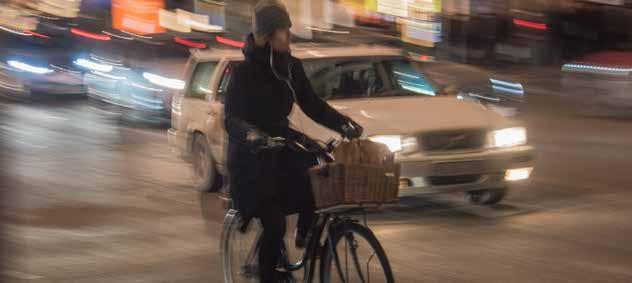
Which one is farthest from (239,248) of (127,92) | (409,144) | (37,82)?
(37,82)

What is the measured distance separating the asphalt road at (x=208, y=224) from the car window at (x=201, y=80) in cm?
99

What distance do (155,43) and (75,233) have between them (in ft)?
35.4

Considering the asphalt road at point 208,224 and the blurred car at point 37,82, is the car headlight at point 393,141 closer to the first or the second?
the asphalt road at point 208,224

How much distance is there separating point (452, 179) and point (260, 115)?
4243mm

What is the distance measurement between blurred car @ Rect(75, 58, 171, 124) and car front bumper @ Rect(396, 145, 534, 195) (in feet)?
27.4

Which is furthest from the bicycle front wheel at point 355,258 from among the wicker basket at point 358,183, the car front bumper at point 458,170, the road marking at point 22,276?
the car front bumper at point 458,170

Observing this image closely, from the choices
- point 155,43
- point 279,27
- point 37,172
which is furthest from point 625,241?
point 155,43

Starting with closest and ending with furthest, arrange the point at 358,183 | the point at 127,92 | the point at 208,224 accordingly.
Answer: the point at 358,183, the point at 208,224, the point at 127,92

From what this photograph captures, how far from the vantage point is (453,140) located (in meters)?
9.91

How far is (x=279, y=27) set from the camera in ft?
18.8

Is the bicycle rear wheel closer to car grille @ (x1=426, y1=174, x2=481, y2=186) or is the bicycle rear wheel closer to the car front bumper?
the car front bumper

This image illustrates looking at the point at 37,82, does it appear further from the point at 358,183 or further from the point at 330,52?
the point at 358,183

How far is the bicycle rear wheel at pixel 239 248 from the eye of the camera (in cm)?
633

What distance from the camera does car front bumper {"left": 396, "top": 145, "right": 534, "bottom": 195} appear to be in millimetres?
9703
